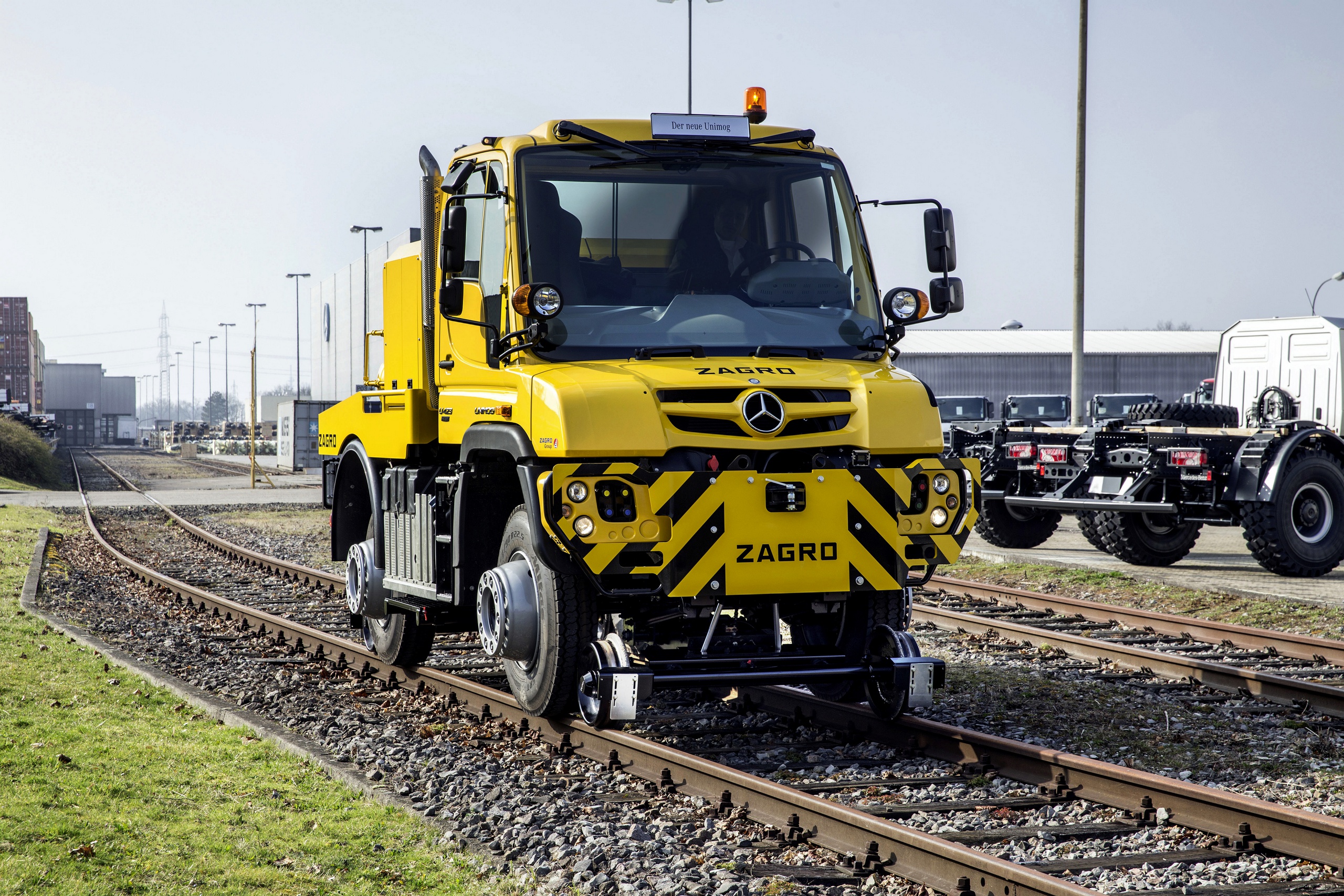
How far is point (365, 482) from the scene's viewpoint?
31.3ft

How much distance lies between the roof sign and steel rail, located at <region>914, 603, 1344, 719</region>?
14.7 feet

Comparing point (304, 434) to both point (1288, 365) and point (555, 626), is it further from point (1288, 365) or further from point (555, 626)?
point (555, 626)

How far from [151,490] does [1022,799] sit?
114 feet

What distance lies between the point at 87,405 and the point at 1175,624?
101m

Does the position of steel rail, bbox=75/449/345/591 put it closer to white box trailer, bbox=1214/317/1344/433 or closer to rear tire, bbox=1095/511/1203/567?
rear tire, bbox=1095/511/1203/567

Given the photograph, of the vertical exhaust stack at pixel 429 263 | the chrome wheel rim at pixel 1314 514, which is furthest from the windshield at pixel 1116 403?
the vertical exhaust stack at pixel 429 263

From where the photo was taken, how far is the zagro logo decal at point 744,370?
6.25 metres

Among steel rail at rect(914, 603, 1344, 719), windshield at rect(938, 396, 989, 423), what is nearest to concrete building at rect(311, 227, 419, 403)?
windshield at rect(938, 396, 989, 423)

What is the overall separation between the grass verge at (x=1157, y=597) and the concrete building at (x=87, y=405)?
8827cm

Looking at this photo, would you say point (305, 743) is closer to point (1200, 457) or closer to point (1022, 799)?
point (1022, 799)

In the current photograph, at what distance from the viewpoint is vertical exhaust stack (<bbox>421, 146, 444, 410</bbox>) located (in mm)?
7840

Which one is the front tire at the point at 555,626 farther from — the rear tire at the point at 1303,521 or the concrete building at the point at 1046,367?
the concrete building at the point at 1046,367

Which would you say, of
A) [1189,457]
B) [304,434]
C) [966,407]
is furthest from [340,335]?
[1189,457]

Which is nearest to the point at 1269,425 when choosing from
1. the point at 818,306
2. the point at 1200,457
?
the point at 1200,457
